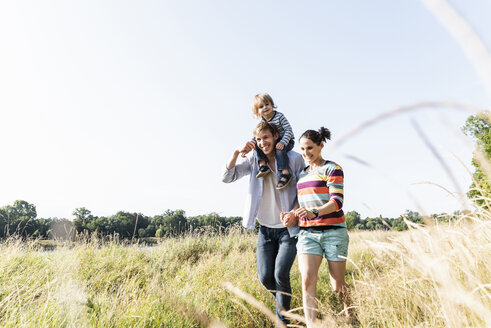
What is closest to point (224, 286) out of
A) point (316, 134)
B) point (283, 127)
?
point (316, 134)

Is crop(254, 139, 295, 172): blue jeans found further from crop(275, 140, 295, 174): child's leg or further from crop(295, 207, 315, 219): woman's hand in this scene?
crop(295, 207, 315, 219): woman's hand

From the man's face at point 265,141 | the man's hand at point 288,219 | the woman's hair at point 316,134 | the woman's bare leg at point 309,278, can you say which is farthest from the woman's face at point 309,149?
the woman's bare leg at point 309,278

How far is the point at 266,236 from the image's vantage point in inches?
136

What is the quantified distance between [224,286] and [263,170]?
1.42 m

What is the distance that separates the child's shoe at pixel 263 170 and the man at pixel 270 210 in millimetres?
81

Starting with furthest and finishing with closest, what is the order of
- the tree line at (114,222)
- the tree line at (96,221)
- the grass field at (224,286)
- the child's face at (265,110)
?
the tree line at (96,221), the tree line at (114,222), the child's face at (265,110), the grass field at (224,286)

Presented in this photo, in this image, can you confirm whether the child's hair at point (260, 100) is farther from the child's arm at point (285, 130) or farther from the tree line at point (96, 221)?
the tree line at point (96, 221)

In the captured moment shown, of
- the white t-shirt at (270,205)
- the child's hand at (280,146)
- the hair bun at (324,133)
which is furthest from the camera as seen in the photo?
the child's hand at (280,146)

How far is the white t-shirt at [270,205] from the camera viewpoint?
3504 millimetres

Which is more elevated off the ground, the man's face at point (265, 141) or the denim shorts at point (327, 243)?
the man's face at point (265, 141)

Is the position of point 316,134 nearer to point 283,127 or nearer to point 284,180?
point 284,180

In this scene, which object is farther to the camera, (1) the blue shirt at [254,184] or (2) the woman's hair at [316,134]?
(1) the blue shirt at [254,184]

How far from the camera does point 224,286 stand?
3.72 meters

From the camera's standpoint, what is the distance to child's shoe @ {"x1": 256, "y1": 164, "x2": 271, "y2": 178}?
359 centimetres
